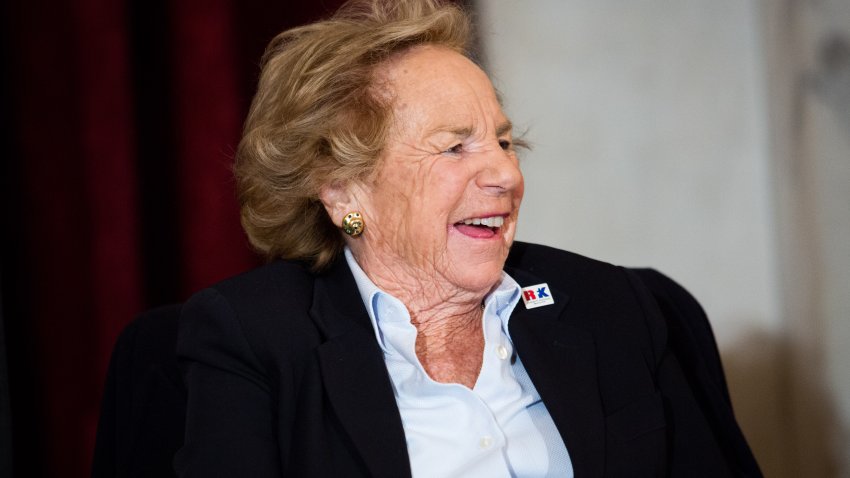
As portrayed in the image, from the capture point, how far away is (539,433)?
1499 millimetres

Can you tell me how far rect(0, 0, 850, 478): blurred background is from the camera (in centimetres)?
202

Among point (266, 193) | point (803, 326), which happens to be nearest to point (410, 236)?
point (266, 193)

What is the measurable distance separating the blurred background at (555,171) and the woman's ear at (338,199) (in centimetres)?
67

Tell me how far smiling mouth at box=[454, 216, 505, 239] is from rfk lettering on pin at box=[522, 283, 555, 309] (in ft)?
0.54

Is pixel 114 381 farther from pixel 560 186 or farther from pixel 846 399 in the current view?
pixel 846 399

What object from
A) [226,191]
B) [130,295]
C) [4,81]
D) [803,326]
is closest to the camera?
[4,81]

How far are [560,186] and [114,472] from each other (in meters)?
1.68

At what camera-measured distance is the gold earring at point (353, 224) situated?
5.22ft

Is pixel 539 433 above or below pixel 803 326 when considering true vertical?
above

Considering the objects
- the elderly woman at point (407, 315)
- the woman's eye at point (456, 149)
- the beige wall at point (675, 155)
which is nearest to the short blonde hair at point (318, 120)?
the elderly woman at point (407, 315)

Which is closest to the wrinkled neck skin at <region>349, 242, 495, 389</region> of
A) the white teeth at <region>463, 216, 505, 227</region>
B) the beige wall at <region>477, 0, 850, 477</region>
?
the white teeth at <region>463, 216, 505, 227</region>

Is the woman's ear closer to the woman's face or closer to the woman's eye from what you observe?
the woman's face

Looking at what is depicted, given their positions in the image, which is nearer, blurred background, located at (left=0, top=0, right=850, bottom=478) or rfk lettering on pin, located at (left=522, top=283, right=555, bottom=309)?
rfk lettering on pin, located at (left=522, top=283, right=555, bottom=309)

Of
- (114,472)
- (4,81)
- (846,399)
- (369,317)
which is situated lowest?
(846,399)
